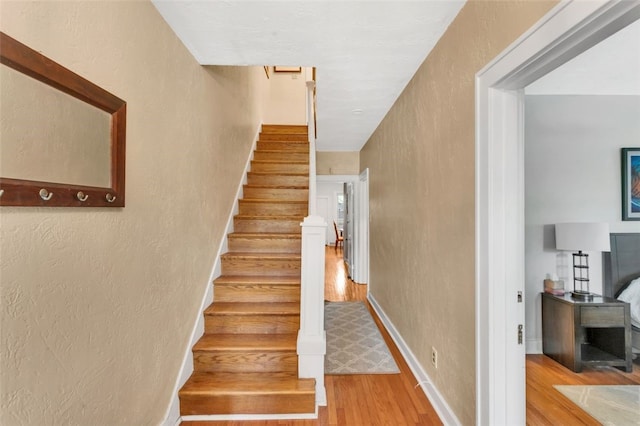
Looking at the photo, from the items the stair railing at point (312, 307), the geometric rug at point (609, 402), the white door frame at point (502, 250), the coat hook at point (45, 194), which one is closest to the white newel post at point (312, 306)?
the stair railing at point (312, 307)

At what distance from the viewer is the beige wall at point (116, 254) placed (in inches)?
34.0

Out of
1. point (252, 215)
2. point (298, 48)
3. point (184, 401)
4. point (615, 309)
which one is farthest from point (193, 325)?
point (615, 309)

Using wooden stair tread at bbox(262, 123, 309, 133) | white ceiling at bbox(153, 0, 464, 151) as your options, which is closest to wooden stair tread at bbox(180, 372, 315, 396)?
white ceiling at bbox(153, 0, 464, 151)

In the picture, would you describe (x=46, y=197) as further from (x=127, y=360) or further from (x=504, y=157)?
(x=504, y=157)

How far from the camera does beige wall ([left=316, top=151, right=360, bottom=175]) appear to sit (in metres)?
5.09

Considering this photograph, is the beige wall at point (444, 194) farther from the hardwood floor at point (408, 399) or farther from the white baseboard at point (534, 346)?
the white baseboard at point (534, 346)

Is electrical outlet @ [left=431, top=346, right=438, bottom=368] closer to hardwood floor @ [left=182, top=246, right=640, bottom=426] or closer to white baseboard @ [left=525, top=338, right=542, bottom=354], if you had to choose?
hardwood floor @ [left=182, top=246, right=640, bottom=426]

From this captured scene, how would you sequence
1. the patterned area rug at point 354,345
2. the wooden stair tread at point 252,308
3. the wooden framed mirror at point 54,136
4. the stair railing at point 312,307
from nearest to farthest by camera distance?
the wooden framed mirror at point 54,136, the stair railing at point 312,307, the wooden stair tread at point 252,308, the patterned area rug at point 354,345

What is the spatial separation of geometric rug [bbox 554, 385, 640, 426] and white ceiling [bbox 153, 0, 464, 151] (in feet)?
8.50

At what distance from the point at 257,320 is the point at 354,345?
1082 millimetres

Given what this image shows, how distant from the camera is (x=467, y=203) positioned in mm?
1493

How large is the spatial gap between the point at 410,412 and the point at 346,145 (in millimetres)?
3720

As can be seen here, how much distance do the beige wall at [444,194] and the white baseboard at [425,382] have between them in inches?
2.1

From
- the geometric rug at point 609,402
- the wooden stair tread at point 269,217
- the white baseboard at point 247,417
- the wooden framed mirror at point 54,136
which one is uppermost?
the wooden framed mirror at point 54,136
